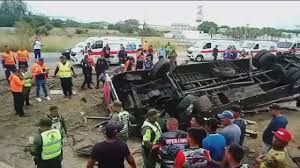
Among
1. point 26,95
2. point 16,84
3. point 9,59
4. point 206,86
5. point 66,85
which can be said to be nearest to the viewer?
point 16,84

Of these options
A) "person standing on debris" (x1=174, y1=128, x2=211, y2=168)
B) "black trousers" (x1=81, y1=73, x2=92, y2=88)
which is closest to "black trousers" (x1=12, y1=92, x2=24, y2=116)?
"black trousers" (x1=81, y1=73, x2=92, y2=88)

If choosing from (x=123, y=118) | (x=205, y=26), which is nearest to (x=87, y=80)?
(x=123, y=118)

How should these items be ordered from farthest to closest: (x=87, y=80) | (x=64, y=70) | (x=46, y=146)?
(x=87, y=80) < (x=64, y=70) < (x=46, y=146)

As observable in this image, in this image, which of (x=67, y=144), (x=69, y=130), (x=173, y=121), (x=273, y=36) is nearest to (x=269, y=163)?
(x=173, y=121)

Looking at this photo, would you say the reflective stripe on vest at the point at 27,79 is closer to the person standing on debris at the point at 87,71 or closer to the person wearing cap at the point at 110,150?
the person standing on debris at the point at 87,71

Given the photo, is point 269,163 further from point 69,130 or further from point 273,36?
point 273,36

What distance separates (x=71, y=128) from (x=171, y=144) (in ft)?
19.8

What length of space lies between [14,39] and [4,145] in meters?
24.5

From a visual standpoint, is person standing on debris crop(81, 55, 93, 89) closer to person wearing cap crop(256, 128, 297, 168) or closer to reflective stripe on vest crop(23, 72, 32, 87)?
reflective stripe on vest crop(23, 72, 32, 87)

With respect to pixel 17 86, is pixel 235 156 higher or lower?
higher

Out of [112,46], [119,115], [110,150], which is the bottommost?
[119,115]

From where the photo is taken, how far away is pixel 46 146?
16.7 feet

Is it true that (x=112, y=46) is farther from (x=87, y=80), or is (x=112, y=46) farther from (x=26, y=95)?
(x=26, y=95)

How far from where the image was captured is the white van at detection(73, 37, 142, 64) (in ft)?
71.6
